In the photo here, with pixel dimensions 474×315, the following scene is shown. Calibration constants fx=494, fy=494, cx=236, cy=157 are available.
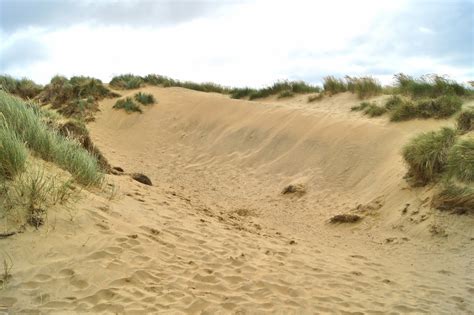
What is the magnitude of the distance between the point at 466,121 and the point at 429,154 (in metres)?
1.45

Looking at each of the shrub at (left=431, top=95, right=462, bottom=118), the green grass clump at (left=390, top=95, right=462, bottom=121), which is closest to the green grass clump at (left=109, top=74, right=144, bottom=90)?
the green grass clump at (left=390, top=95, right=462, bottom=121)

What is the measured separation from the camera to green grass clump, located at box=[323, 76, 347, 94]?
1689cm

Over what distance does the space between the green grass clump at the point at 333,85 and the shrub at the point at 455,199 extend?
9.52 metres

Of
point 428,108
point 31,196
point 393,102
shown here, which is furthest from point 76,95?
point 31,196

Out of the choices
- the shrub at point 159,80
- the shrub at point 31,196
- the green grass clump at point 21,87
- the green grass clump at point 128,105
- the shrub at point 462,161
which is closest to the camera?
the shrub at point 31,196

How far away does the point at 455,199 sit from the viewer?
7422mm

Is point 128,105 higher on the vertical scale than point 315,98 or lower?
higher

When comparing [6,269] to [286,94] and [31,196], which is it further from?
[286,94]

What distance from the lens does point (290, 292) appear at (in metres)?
5.10

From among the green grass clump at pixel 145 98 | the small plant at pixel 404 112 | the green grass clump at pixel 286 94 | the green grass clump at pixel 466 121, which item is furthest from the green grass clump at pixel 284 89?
the green grass clump at pixel 466 121

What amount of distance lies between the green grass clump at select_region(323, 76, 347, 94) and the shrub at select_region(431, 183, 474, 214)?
9.52m

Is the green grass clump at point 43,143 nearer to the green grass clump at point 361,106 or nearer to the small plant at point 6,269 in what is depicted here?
the small plant at point 6,269

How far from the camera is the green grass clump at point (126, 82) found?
23.9m

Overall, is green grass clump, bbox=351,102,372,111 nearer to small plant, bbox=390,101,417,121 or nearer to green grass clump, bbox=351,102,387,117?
green grass clump, bbox=351,102,387,117
